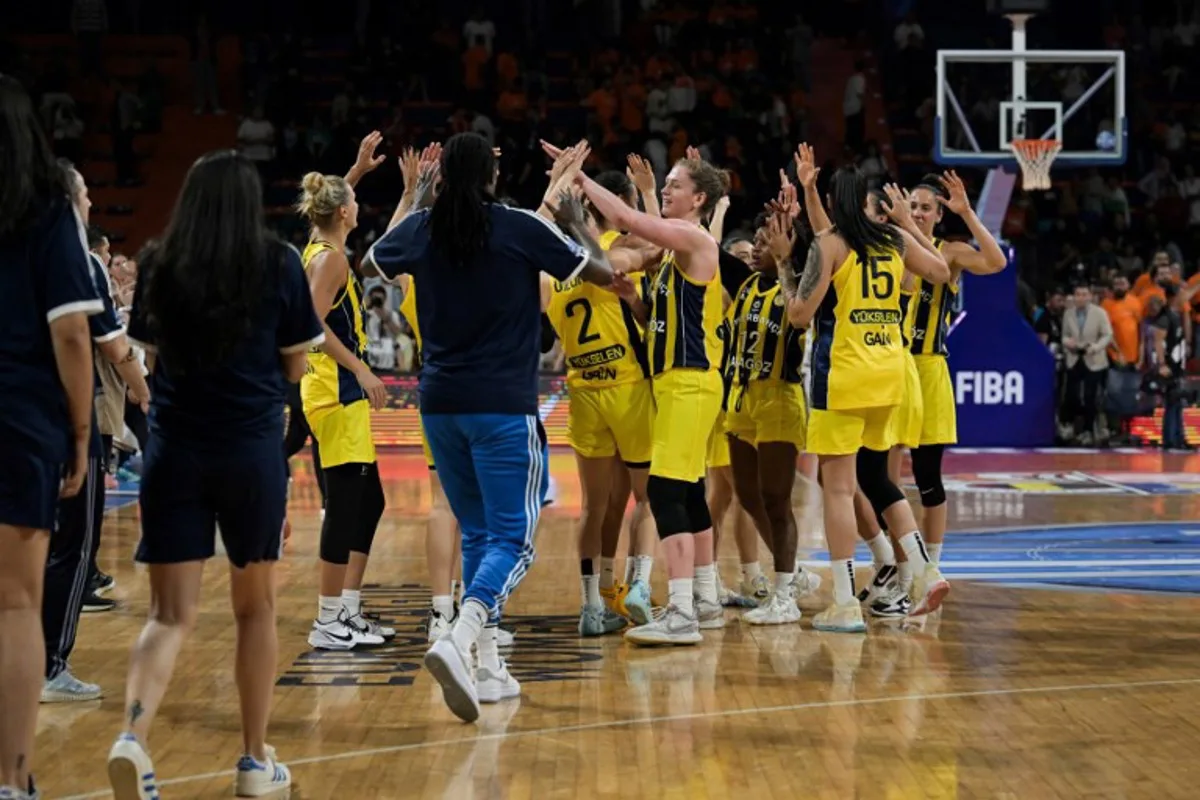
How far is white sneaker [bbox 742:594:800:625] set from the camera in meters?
7.82

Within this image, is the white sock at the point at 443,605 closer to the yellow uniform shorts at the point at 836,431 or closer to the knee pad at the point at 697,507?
the knee pad at the point at 697,507

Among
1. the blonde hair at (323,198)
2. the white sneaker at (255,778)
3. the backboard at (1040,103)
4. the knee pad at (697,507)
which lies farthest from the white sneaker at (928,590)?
the backboard at (1040,103)

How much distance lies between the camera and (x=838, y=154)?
24.0 metres

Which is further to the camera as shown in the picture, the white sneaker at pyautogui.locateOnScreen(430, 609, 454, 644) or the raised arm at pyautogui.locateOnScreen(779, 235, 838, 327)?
the raised arm at pyautogui.locateOnScreen(779, 235, 838, 327)

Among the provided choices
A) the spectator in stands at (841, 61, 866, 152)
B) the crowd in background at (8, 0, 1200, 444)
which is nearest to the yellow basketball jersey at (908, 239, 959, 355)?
the crowd in background at (8, 0, 1200, 444)

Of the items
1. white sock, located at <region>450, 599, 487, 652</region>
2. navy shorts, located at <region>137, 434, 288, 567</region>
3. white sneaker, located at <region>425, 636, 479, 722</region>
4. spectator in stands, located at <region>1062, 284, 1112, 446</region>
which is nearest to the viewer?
navy shorts, located at <region>137, 434, 288, 567</region>

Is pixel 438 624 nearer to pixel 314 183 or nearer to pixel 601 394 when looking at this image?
pixel 601 394

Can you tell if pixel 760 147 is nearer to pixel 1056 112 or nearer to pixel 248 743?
pixel 1056 112

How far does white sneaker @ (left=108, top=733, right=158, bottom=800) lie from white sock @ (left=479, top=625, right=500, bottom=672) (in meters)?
1.85

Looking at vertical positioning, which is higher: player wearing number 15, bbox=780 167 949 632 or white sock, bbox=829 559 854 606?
player wearing number 15, bbox=780 167 949 632

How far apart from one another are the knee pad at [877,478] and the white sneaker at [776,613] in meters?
0.60

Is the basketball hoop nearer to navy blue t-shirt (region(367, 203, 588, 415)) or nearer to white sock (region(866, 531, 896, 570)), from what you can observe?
white sock (region(866, 531, 896, 570))

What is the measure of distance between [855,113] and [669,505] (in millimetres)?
17088

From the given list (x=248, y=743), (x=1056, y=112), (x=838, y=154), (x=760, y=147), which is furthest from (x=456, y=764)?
(x=838, y=154)
